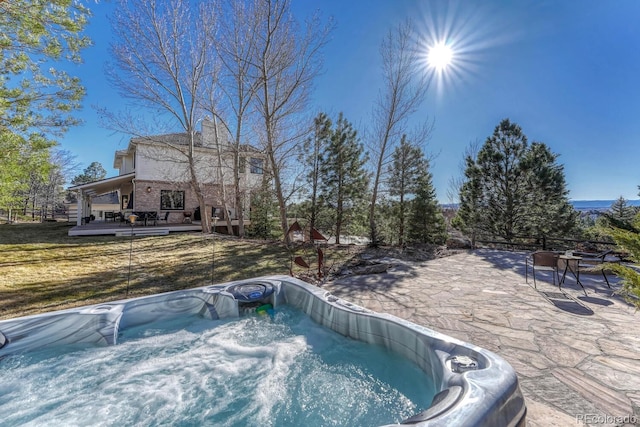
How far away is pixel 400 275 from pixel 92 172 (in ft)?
150

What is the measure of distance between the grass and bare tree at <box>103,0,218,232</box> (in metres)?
3.52

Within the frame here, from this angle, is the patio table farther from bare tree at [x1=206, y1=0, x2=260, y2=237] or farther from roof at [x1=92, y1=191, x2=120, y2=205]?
roof at [x1=92, y1=191, x2=120, y2=205]

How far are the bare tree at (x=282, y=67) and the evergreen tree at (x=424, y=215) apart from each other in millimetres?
5833

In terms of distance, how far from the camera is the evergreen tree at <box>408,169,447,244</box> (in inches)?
451

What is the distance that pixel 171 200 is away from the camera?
15.3m

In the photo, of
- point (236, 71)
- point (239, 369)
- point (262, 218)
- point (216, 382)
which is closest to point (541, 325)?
point (239, 369)

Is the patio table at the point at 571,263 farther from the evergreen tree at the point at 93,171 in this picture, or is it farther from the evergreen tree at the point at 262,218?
the evergreen tree at the point at 93,171

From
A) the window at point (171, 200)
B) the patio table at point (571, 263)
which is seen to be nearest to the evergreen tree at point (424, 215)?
the patio table at point (571, 263)

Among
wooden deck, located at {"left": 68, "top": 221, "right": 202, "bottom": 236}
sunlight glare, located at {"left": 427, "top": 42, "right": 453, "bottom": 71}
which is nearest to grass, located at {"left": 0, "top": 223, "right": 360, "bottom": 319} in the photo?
wooden deck, located at {"left": 68, "top": 221, "right": 202, "bottom": 236}

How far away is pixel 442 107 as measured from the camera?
10719mm

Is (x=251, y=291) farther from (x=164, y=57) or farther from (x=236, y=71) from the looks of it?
(x=164, y=57)

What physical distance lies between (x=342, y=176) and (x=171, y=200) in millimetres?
10577

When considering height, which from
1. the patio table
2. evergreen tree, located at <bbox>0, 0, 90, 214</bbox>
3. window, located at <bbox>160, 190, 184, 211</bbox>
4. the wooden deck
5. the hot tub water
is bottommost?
the hot tub water

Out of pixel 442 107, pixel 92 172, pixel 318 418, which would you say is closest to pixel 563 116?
pixel 442 107
